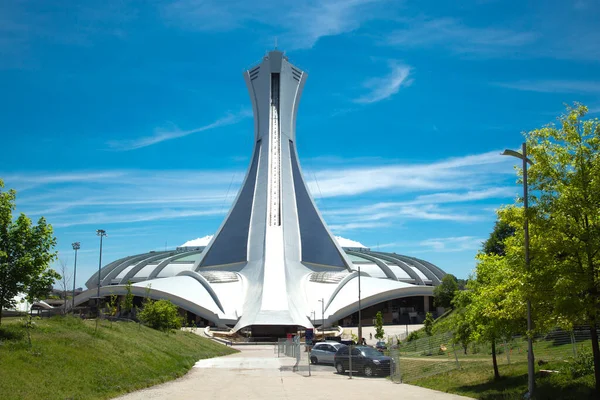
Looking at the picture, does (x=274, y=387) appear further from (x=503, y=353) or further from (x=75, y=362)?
(x=503, y=353)

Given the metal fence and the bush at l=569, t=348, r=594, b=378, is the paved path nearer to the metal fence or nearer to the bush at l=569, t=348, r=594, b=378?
the metal fence

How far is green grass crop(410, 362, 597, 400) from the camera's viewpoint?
11117mm

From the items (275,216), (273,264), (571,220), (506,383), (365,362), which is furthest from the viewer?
(275,216)

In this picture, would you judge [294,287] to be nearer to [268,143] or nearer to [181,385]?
[268,143]

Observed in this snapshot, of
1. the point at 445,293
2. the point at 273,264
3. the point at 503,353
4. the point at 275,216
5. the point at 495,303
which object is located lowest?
the point at 503,353

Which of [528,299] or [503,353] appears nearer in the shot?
[528,299]

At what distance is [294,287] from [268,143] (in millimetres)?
19207

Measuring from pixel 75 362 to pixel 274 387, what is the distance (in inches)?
208

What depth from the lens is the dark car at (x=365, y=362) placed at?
1838 cm

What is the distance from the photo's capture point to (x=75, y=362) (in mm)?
12969

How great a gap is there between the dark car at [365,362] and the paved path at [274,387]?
0.51m

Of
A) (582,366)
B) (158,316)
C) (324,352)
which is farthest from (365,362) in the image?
(158,316)

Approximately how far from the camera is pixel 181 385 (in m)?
15.0

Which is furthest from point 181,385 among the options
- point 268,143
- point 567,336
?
point 268,143
